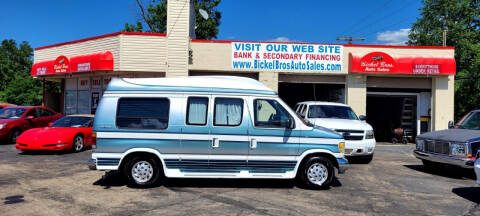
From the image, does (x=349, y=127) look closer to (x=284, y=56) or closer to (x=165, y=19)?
(x=284, y=56)

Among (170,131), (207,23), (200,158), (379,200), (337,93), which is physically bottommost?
(379,200)

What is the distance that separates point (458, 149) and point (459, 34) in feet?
119

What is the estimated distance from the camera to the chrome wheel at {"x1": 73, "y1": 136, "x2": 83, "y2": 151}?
11.4 meters

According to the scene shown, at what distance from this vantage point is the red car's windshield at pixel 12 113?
560 inches

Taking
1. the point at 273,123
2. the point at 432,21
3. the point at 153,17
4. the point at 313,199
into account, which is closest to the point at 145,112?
the point at 273,123

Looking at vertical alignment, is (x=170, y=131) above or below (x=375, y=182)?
above

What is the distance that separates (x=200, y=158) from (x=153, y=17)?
36.7 metres

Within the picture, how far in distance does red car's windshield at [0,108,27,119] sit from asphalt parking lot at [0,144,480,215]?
672 centimetres

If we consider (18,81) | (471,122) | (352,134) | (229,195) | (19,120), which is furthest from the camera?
(18,81)

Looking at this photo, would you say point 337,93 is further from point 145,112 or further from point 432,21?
point 432,21

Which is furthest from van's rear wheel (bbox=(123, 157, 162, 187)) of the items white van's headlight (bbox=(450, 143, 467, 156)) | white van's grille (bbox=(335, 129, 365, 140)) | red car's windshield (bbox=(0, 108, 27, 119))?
red car's windshield (bbox=(0, 108, 27, 119))

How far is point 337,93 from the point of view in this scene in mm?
18594

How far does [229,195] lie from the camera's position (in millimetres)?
6117

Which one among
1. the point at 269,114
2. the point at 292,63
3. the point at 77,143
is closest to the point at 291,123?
the point at 269,114
